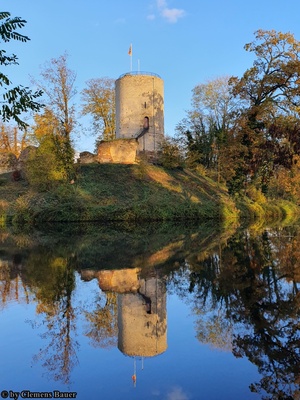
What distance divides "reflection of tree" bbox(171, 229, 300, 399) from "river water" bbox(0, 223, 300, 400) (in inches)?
0.7

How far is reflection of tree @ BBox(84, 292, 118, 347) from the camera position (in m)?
4.79

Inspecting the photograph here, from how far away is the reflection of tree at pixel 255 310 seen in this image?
380 cm

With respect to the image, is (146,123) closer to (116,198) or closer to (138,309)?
(116,198)

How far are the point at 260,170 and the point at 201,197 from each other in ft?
20.2

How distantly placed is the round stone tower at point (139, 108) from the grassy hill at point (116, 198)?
7984mm

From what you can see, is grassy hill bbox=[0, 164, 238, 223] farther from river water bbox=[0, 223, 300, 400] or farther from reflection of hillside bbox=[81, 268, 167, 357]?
reflection of hillside bbox=[81, 268, 167, 357]

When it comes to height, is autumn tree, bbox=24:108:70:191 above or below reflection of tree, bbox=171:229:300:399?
above

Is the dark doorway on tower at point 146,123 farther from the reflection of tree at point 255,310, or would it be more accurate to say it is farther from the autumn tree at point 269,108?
the reflection of tree at point 255,310

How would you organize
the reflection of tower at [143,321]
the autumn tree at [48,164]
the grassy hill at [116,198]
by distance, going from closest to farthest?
1. the reflection of tower at [143,321]
2. the grassy hill at [116,198]
3. the autumn tree at [48,164]

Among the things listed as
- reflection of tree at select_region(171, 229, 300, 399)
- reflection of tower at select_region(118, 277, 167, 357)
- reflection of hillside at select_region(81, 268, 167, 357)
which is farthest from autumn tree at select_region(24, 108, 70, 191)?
reflection of tower at select_region(118, 277, 167, 357)

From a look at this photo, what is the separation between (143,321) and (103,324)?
542 mm

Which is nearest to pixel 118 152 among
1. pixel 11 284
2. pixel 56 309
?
pixel 11 284

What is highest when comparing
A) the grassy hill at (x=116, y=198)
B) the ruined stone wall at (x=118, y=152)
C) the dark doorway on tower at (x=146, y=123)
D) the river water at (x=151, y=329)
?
the dark doorway on tower at (x=146, y=123)

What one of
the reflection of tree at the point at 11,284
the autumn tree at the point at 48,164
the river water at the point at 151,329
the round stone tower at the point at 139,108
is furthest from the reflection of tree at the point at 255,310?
the round stone tower at the point at 139,108
